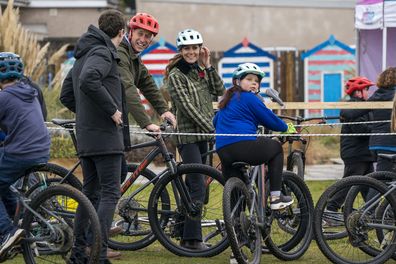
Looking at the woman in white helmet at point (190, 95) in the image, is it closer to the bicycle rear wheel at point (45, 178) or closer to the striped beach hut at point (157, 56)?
the bicycle rear wheel at point (45, 178)

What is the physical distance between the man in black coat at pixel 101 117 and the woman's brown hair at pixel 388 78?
11.1ft

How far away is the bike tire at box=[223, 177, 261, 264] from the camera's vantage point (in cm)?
803

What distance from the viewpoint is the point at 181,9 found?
30.0 metres

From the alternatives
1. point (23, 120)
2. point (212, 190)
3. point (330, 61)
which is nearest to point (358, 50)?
point (330, 61)

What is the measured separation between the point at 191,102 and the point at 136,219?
3.68ft

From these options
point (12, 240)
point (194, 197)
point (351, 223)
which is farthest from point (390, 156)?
point (12, 240)

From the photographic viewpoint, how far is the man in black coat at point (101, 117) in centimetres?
768

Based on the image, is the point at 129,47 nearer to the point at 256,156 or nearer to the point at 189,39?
the point at 189,39

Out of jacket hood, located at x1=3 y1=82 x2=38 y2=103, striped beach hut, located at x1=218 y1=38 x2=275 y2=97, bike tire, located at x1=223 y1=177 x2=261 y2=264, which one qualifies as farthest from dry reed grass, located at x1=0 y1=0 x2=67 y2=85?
bike tire, located at x1=223 y1=177 x2=261 y2=264

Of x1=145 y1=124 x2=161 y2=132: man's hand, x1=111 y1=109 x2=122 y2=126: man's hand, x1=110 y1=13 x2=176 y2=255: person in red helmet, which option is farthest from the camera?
x1=110 y1=13 x2=176 y2=255: person in red helmet

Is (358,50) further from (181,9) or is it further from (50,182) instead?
(181,9)

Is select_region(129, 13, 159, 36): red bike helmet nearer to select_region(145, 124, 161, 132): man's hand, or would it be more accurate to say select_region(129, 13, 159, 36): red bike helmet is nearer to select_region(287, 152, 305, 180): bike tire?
select_region(145, 124, 161, 132): man's hand

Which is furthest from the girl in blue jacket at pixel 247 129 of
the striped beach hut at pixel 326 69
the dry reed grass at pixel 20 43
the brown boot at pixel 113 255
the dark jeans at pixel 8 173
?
the striped beach hut at pixel 326 69

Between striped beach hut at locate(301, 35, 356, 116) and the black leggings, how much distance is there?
51.9 feet
